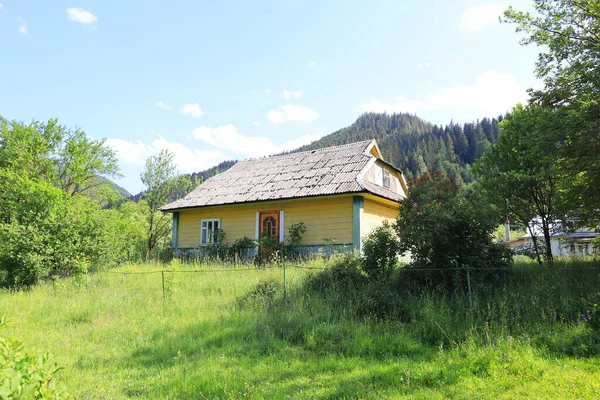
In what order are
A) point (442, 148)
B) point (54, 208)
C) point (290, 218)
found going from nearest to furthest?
point (54, 208) < point (290, 218) < point (442, 148)

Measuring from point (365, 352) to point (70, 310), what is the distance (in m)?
7.21

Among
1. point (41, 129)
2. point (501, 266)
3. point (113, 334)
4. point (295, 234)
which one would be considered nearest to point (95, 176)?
point (41, 129)

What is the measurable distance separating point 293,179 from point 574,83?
10.9 meters

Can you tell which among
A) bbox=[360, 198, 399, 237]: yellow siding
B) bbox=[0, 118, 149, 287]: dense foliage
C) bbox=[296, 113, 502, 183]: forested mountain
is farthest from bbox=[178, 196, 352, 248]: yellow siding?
bbox=[296, 113, 502, 183]: forested mountain

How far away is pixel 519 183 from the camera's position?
11.3 metres

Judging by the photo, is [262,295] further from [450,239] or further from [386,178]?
[386,178]

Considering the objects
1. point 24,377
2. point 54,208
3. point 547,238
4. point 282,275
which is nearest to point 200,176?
point 54,208

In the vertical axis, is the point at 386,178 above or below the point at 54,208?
above

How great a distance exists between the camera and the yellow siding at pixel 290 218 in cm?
1441

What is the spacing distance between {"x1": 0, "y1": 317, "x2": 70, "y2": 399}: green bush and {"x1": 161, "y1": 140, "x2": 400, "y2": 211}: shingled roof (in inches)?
475

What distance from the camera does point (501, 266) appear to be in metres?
8.34

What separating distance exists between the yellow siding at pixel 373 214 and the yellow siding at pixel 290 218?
770 millimetres

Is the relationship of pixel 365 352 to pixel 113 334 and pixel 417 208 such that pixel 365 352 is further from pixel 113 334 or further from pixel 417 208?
pixel 113 334

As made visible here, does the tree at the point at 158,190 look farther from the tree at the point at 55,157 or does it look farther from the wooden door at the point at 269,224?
the wooden door at the point at 269,224
